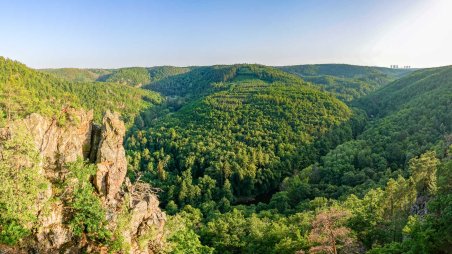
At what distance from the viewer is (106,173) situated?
100 feet

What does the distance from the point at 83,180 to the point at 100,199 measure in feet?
8.50

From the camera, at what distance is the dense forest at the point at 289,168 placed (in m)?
29.9

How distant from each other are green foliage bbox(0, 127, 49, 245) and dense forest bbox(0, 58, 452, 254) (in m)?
0.21

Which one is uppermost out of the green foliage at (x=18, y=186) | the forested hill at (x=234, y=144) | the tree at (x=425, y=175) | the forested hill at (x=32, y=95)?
the forested hill at (x=32, y=95)

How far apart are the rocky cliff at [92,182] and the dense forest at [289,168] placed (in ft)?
5.34

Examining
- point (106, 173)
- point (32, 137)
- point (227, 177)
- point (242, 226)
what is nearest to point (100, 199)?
point (106, 173)

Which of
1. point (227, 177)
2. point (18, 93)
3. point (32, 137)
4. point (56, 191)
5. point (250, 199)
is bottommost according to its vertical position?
point (250, 199)

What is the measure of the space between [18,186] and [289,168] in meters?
95.8

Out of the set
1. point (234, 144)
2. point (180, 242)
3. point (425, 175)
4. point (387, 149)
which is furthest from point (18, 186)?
point (387, 149)

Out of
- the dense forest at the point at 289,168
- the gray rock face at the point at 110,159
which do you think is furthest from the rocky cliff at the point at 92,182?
the dense forest at the point at 289,168

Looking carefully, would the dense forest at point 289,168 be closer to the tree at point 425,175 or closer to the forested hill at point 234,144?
the tree at point 425,175

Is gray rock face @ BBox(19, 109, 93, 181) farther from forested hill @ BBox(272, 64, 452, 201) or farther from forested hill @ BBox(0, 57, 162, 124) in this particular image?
forested hill @ BBox(272, 64, 452, 201)

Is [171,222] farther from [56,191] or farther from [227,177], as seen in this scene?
[227,177]

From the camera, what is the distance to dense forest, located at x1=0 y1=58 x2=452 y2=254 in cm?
2994
